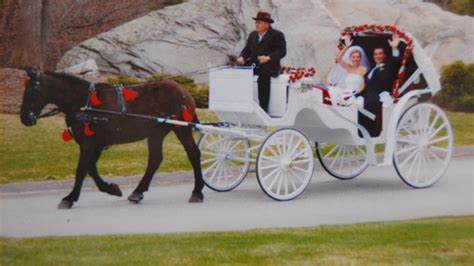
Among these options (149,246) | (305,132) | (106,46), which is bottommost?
(149,246)

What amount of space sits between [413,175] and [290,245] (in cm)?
256

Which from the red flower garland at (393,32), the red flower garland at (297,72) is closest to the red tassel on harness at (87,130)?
the red flower garland at (297,72)

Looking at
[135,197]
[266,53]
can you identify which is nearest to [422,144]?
[266,53]

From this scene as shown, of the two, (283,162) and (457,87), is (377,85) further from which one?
(283,162)

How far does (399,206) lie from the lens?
11.1 m

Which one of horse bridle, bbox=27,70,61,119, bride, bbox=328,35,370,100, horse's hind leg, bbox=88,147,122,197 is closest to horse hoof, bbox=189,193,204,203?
horse's hind leg, bbox=88,147,122,197

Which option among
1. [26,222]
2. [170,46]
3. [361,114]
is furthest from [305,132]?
[26,222]

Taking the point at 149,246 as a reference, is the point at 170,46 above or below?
above

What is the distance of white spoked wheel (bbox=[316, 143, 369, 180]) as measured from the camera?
11.8 m

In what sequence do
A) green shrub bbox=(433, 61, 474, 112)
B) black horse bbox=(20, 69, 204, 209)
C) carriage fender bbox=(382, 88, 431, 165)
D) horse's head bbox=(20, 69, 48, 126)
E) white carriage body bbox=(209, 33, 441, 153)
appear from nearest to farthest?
horse's head bbox=(20, 69, 48, 126) < black horse bbox=(20, 69, 204, 209) < white carriage body bbox=(209, 33, 441, 153) < carriage fender bbox=(382, 88, 431, 165) < green shrub bbox=(433, 61, 474, 112)

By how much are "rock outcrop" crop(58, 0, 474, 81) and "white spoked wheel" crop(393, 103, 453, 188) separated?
0.69m

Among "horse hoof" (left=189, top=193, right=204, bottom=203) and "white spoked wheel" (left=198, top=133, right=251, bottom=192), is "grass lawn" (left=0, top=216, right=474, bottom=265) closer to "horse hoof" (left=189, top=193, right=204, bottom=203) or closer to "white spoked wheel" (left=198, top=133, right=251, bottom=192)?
"horse hoof" (left=189, top=193, right=204, bottom=203)

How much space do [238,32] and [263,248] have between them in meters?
2.50

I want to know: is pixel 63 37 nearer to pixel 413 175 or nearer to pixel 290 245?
pixel 290 245
